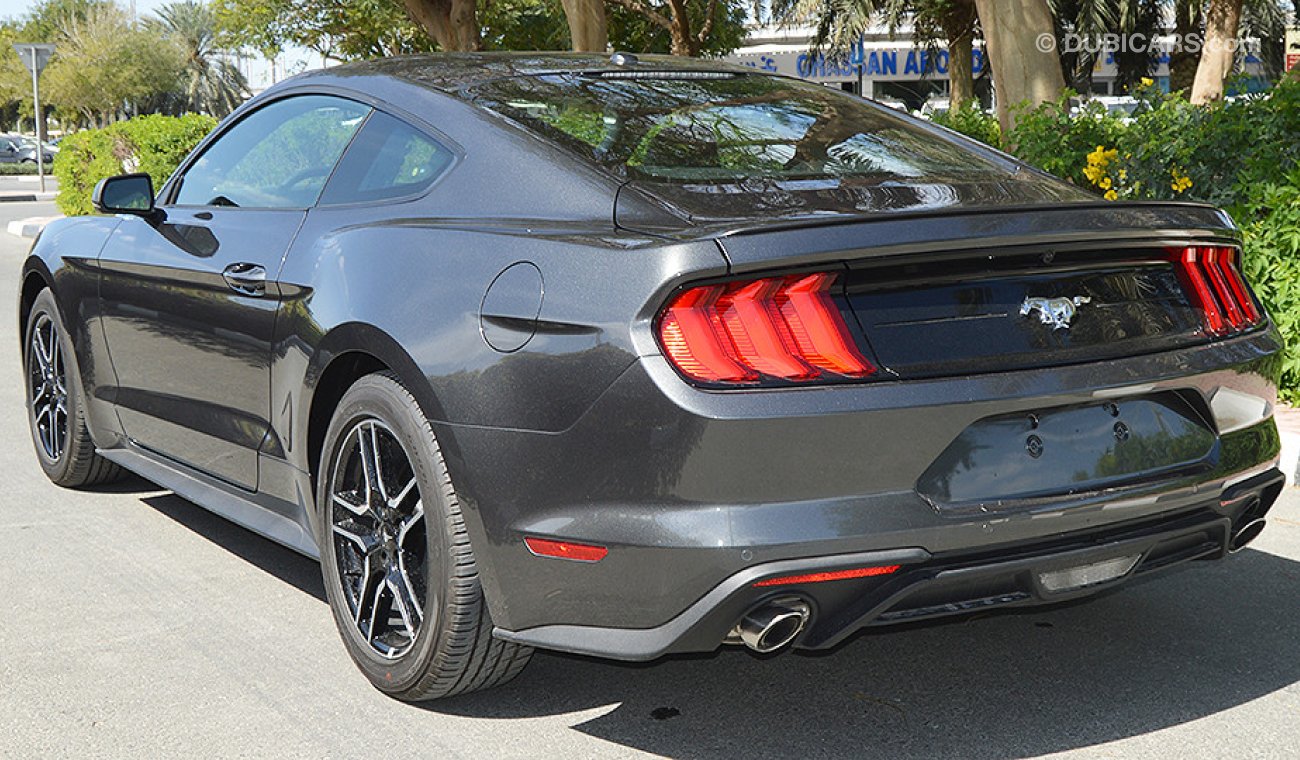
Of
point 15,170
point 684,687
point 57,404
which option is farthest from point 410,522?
point 15,170

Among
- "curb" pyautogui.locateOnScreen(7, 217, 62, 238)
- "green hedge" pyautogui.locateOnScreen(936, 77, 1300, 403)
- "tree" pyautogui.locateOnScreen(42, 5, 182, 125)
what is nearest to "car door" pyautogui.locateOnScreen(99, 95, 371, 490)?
"green hedge" pyautogui.locateOnScreen(936, 77, 1300, 403)

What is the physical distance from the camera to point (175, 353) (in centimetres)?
457

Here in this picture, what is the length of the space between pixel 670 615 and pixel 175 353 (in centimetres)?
222

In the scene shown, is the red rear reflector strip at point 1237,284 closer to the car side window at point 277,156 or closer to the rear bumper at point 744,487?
the rear bumper at point 744,487

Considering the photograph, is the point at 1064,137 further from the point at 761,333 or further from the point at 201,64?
the point at 201,64

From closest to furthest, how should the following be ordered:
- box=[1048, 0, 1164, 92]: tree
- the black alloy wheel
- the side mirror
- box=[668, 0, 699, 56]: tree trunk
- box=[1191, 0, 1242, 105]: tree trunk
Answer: the side mirror
the black alloy wheel
box=[1191, 0, 1242, 105]: tree trunk
box=[668, 0, 699, 56]: tree trunk
box=[1048, 0, 1164, 92]: tree

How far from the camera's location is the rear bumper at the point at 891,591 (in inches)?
114

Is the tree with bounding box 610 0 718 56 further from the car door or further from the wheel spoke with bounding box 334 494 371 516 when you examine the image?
the wheel spoke with bounding box 334 494 371 516

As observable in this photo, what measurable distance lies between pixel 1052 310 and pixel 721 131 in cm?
103

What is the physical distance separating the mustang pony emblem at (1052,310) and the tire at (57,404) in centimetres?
365

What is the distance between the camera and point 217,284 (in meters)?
4.28

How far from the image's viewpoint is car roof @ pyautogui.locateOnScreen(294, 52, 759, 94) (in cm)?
410

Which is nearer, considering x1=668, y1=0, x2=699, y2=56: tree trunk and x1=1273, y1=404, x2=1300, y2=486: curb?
x1=1273, y1=404, x2=1300, y2=486: curb

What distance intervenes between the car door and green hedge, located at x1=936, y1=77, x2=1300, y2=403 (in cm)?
449
